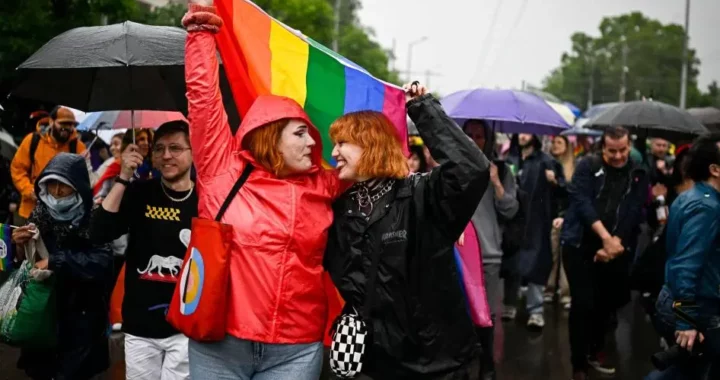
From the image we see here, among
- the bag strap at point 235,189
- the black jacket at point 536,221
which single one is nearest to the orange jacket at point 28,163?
the black jacket at point 536,221

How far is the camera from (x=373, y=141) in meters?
3.57

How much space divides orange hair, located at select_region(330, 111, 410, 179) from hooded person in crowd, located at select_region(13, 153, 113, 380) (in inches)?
81.6

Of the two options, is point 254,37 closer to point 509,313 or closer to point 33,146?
point 33,146

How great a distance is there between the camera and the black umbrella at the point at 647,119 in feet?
28.3

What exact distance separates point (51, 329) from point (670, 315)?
12.0ft

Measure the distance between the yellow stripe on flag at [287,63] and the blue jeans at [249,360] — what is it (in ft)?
4.12

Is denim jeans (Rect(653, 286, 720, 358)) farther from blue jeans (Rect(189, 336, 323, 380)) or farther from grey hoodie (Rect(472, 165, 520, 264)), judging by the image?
blue jeans (Rect(189, 336, 323, 380))

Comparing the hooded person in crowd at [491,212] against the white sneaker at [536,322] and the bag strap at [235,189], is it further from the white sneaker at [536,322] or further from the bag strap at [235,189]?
the bag strap at [235,189]

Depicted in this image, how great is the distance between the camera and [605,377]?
7.49m

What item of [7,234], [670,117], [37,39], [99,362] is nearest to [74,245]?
[7,234]

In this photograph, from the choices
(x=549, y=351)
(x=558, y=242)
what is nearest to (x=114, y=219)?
(x=549, y=351)

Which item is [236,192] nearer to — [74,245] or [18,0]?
[74,245]

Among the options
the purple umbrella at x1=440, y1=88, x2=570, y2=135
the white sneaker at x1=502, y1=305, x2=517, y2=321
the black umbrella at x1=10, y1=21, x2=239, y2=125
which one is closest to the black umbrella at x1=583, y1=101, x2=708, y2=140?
the purple umbrella at x1=440, y1=88, x2=570, y2=135

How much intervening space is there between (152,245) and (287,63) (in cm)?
127
